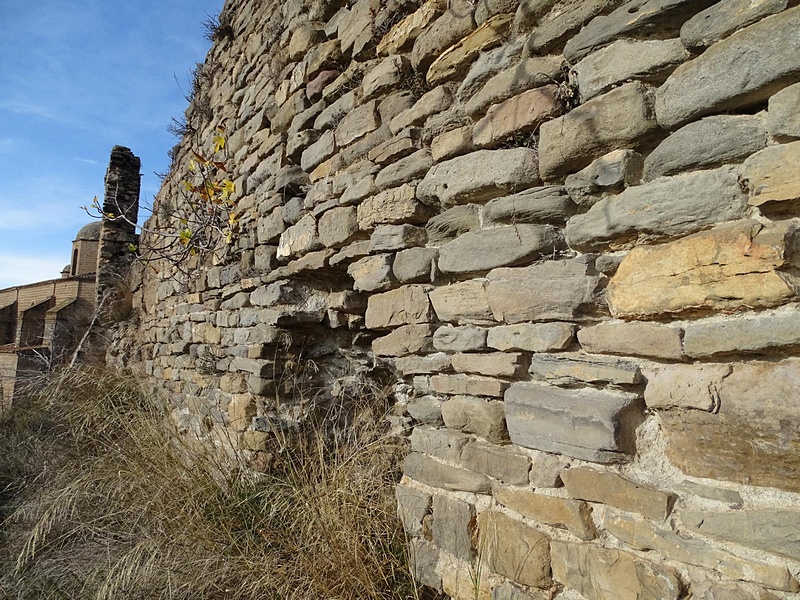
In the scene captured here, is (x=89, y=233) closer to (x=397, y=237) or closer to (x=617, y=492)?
(x=397, y=237)

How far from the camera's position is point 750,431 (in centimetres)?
118

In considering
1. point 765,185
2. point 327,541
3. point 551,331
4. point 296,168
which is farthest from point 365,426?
point 765,185

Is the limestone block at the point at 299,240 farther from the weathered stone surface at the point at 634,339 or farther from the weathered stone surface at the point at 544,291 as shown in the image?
the weathered stone surface at the point at 634,339

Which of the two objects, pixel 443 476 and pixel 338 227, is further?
→ pixel 338 227

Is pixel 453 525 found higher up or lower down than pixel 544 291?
lower down

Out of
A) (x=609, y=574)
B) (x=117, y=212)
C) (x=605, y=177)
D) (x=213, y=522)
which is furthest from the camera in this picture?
(x=117, y=212)

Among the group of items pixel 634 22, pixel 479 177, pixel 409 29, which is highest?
pixel 409 29

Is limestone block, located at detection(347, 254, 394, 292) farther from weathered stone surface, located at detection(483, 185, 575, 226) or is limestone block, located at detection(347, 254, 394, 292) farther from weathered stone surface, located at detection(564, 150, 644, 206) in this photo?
weathered stone surface, located at detection(564, 150, 644, 206)

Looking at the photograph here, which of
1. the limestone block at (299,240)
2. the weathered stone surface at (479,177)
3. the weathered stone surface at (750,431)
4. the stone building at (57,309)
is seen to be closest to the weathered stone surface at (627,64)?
the weathered stone surface at (479,177)

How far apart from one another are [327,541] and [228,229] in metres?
2.49

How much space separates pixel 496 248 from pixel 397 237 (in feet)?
1.77

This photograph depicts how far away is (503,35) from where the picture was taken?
6.08 feet

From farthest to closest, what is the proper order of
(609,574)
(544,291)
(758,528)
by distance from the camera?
(544,291) < (609,574) < (758,528)

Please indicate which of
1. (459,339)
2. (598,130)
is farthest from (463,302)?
(598,130)
